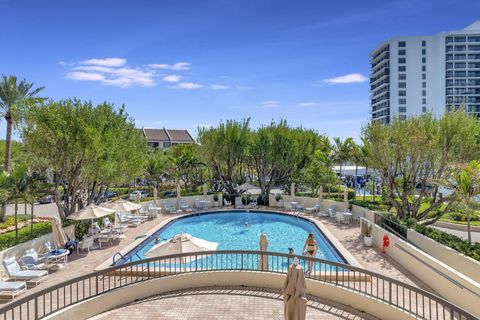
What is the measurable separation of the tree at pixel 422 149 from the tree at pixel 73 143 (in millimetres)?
17607

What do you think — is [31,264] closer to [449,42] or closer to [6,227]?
[6,227]

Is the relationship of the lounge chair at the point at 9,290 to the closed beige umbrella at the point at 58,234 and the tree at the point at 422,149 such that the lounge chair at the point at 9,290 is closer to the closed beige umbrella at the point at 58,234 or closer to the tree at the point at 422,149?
the closed beige umbrella at the point at 58,234

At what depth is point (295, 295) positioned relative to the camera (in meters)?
8.93

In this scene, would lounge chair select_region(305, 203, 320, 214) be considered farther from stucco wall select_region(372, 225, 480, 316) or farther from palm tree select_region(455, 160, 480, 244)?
palm tree select_region(455, 160, 480, 244)

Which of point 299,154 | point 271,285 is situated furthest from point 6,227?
point 299,154

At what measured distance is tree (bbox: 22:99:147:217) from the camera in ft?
64.6

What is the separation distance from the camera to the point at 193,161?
41844 mm

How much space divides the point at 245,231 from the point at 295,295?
53.2ft

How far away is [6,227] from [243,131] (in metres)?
21.9

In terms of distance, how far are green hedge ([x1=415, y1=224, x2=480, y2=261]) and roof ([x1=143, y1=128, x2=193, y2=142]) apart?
77.5 meters

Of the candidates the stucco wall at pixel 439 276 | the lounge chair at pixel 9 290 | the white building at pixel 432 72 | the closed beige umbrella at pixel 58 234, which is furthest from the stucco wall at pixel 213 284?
the white building at pixel 432 72

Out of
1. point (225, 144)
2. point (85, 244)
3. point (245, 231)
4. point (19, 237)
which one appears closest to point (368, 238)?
point (245, 231)

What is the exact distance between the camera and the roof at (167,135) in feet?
292

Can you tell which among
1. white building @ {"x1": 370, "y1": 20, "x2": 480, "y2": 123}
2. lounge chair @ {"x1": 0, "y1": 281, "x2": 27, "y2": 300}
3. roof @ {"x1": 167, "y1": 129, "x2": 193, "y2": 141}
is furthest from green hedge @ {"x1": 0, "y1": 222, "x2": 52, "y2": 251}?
white building @ {"x1": 370, "y1": 20, "x2": 480, "y2": 123}
